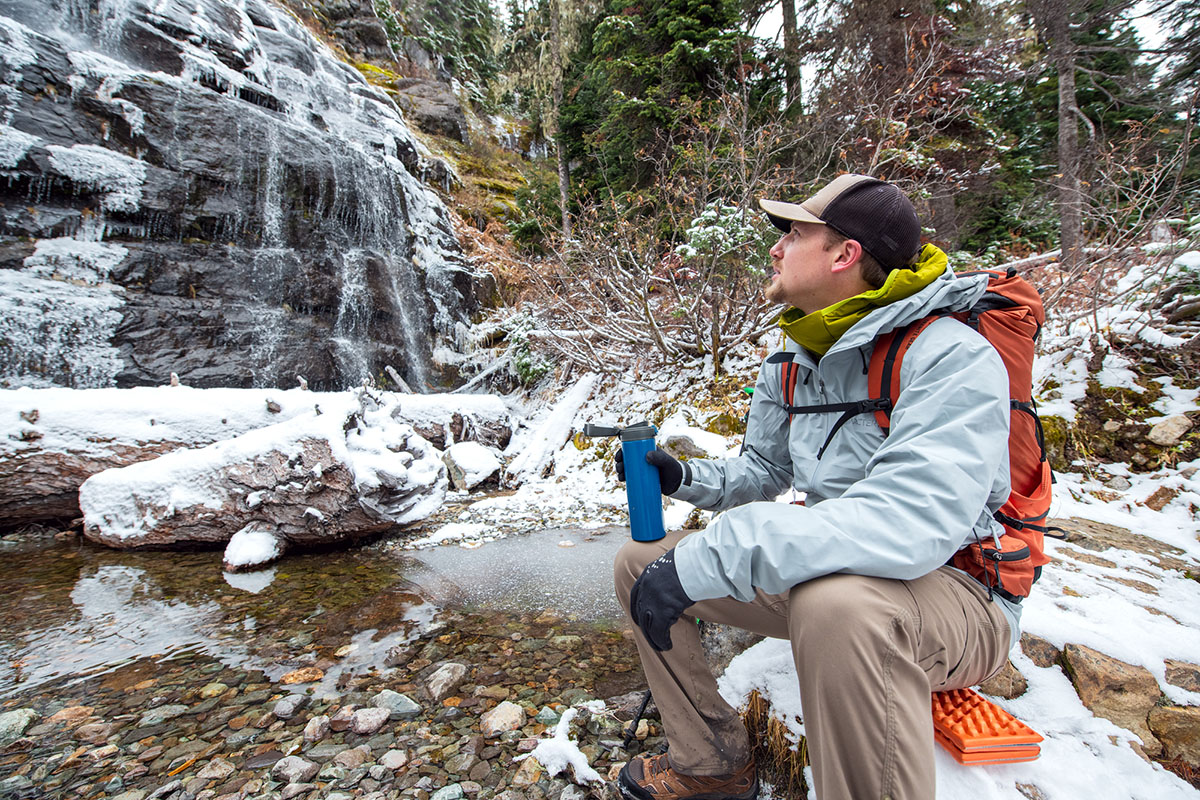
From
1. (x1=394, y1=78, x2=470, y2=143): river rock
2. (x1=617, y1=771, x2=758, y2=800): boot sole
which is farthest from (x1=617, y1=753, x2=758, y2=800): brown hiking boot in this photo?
(x1=394, y1=78, x2=470, y2=143): river rock

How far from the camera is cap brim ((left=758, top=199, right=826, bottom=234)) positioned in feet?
5.68

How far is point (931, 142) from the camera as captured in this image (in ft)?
30.1

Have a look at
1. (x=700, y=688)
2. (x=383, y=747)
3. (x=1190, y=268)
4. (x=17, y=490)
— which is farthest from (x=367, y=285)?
(x=1190, y=268)

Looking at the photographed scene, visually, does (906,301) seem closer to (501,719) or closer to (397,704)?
(501,719)

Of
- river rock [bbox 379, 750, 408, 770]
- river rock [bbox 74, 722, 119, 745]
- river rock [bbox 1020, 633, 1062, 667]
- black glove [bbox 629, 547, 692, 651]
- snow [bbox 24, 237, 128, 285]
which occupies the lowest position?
river rock [bbox 379, 750, 408, 770]

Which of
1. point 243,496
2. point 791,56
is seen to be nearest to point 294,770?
point 243,496

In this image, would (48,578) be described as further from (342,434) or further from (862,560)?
(862,560)

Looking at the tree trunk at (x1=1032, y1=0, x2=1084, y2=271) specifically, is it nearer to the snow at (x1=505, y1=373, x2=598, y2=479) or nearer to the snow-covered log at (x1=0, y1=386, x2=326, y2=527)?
the snow at (x1=505, y1=373, x2=598, y2=479)

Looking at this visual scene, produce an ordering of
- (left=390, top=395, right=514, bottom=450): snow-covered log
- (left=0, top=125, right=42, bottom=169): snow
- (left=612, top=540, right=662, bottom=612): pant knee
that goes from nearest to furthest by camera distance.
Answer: (left=612, top=540, right=662, bottom=612): pant knee < (left=390, top=395, right=514, bottom=450): snow-covered log < (left=0, top=125, right=42, bottom=169): snow

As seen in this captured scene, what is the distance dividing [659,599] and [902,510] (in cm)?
66

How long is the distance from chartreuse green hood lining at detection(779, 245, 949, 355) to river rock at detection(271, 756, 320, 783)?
253 cm

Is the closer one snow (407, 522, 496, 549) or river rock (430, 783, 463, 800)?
river rock (430, 783, 463, 800)

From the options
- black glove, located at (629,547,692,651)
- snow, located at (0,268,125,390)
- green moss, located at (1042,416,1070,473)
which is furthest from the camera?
snow, located at (0,268,125,390)

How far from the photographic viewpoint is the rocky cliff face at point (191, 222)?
27.8 feet
